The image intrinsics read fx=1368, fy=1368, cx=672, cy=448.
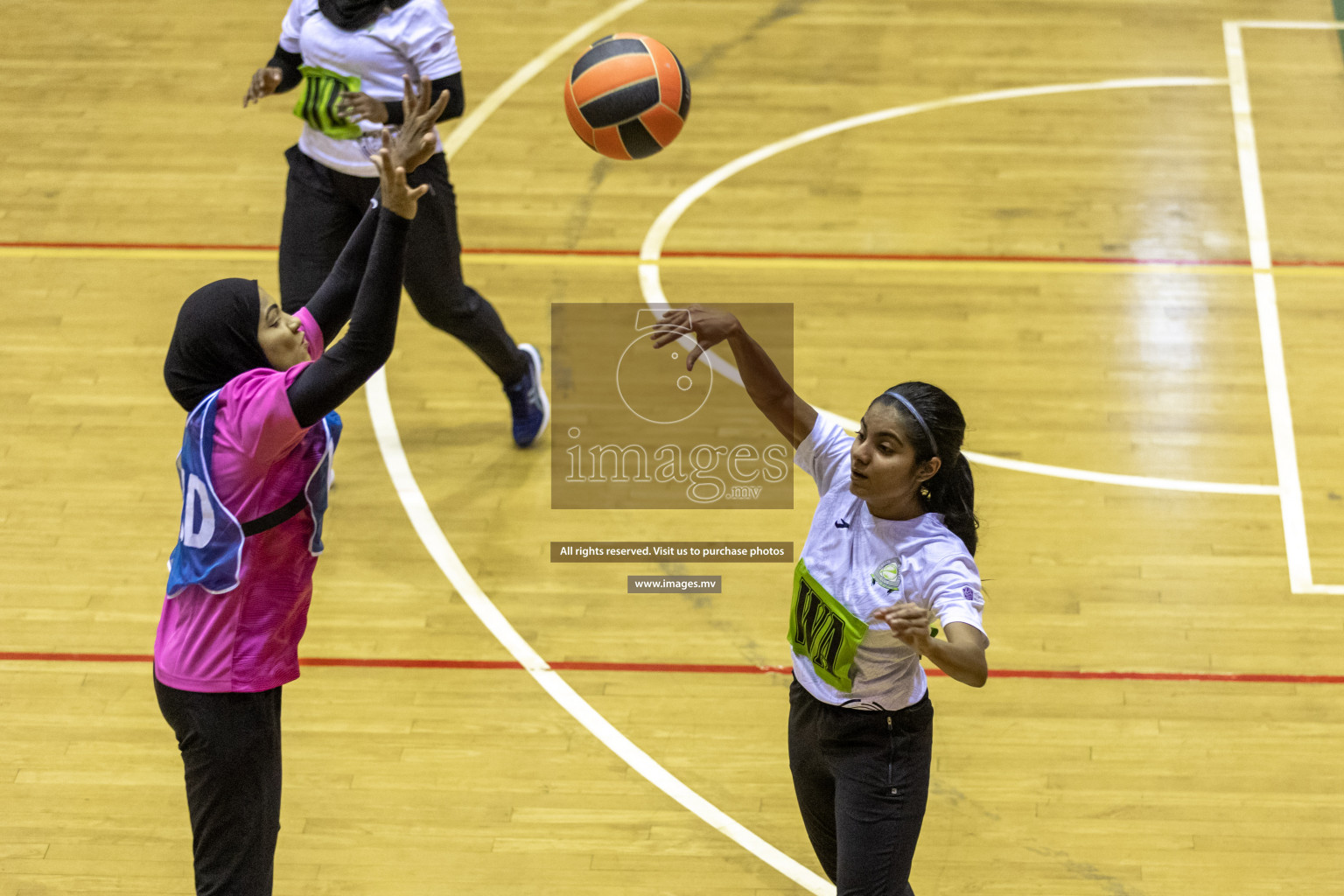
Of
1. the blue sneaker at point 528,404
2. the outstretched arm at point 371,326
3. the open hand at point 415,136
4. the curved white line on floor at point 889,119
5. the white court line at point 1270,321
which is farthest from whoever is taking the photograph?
the blue sneaker at point 528,404

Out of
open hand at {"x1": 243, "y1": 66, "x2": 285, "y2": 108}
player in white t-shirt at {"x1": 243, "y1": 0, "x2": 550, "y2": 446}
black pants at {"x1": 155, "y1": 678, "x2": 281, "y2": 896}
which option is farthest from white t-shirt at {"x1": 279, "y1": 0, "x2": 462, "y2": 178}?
black pants at {"x1": 155, "y1": 678, "x2": 281, "y2": 896}

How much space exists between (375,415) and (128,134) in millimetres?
2941

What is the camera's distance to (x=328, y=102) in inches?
191

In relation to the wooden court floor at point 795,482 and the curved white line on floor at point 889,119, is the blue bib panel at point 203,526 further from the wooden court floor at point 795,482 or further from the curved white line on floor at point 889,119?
the curved white line on floor at point 889,119

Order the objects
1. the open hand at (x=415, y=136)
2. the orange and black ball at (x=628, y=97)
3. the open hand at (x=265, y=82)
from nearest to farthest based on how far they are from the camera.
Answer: the open hand at (x=415, y=136) → the orange and black ball at (x=628, y=97) → the open hand at (x=265, y=82)

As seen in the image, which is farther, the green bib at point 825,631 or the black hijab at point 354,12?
the black hijab at point 354,12

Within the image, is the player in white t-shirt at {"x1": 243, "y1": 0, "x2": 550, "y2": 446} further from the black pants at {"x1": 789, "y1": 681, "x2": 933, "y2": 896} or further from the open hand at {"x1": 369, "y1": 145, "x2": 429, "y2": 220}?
the black pants at {"x1": 789, "y1": 681, "x2": 933, "y2": 896}

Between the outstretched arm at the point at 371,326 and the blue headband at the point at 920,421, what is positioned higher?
the outstretched arm at the point at 371,326

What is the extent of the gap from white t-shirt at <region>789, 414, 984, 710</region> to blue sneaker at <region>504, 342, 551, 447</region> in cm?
255

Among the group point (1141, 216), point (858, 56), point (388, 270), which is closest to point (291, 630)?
point (388, 270)

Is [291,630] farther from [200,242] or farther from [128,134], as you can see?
[128,134]

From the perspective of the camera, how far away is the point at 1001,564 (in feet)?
16.7

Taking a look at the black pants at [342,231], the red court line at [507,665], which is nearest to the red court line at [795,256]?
the black pants at [342,231]

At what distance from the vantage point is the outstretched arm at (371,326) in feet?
9.50
